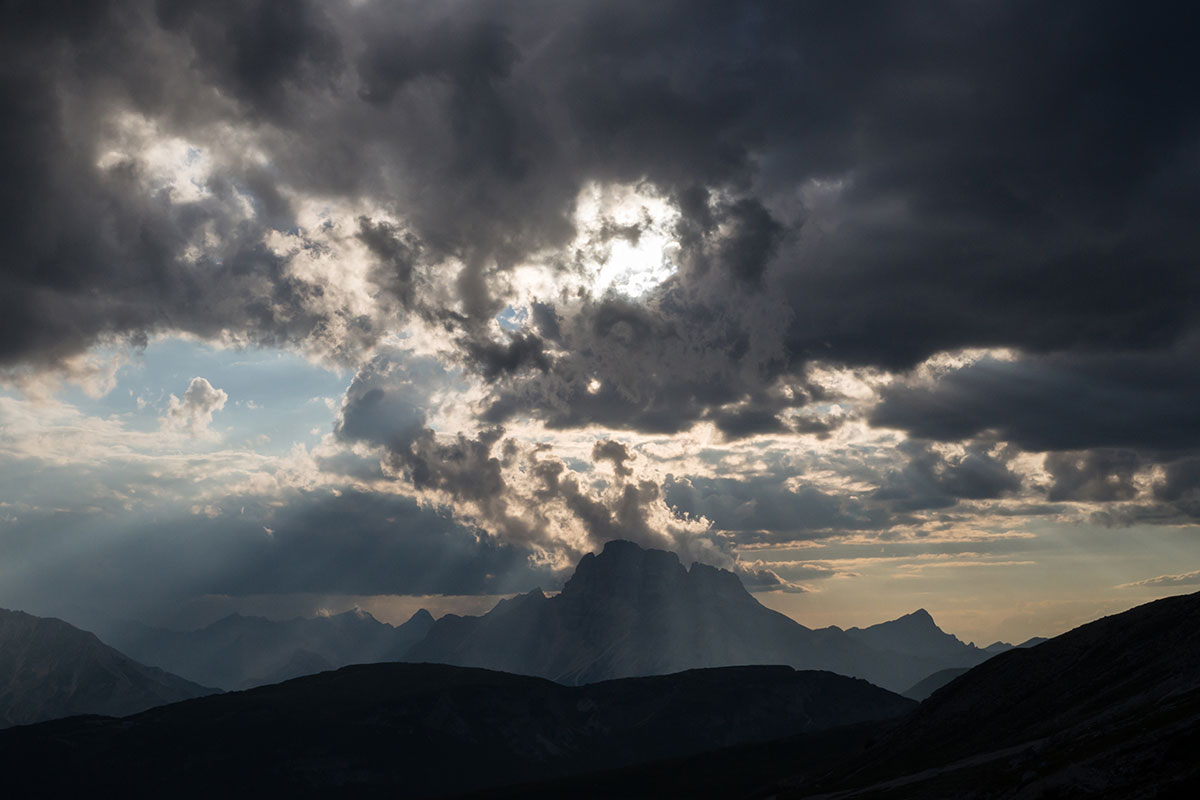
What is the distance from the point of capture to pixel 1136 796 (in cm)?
7388

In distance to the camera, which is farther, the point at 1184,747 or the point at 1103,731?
the point at 1103,731

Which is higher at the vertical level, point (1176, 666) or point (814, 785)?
point (1176, 666)

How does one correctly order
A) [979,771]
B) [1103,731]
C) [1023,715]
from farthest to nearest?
[1023,715] < [979,771] < [1103,731]

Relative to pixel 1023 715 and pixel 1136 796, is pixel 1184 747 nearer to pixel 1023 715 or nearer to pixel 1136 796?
pixel 1136 796

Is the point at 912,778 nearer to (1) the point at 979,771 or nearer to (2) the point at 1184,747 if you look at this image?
(1) the point at 979,771

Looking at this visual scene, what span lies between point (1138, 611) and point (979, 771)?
75.8 meters

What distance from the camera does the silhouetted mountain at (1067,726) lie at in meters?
81.2

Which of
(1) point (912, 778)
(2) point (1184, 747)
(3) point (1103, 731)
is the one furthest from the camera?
(1) point (912, 778)

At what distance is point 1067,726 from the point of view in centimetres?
12106

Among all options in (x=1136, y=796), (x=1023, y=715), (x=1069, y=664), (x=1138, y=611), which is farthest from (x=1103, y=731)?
(x=1138, y=611)

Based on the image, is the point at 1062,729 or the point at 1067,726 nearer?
the point at 1062,729

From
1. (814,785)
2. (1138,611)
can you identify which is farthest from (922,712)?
(1138,611)

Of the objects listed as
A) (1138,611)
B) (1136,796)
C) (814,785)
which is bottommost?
(814,785)

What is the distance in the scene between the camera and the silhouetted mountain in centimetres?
8125
